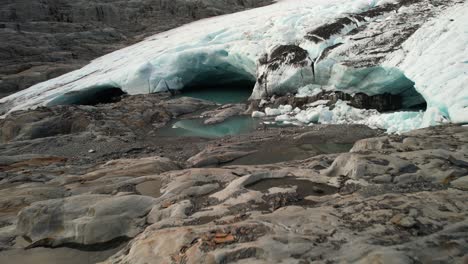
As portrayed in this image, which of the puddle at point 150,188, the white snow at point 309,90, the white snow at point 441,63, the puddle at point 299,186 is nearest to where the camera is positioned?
the puddle at point 299,186

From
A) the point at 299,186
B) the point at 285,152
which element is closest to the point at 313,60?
the point at 285,152

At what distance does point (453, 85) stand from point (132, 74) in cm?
1199

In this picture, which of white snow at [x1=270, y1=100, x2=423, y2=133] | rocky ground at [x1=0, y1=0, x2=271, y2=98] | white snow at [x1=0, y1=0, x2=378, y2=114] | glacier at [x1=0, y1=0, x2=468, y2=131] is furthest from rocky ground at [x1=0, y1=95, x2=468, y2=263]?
rocky ground at [x1=0, y1=0, x2=271, y2=98]

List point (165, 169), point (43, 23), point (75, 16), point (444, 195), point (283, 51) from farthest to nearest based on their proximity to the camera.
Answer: point (75, 16), point (43, 23), point (283, 51), point (165, 169), point (444, 195)

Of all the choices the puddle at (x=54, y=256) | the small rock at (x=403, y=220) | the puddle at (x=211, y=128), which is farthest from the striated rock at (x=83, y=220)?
the puddle at (x=211, y=128)

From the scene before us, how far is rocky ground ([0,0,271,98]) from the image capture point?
21328 millimetres

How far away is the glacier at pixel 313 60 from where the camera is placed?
872 cm

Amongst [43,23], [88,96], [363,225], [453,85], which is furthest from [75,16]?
[363,225]

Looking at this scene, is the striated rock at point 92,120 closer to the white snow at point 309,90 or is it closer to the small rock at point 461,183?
the white snow at point 309,90

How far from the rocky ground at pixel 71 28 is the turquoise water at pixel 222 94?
8.38 metres

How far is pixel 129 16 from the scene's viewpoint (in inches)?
1154

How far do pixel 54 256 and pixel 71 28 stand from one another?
25482mm

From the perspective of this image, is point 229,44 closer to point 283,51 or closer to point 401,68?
point 283,51

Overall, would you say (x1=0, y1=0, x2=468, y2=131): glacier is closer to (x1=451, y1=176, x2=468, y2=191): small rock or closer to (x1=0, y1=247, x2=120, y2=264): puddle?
(x1=451, y1=176, x2=468, y2=191): small rock
